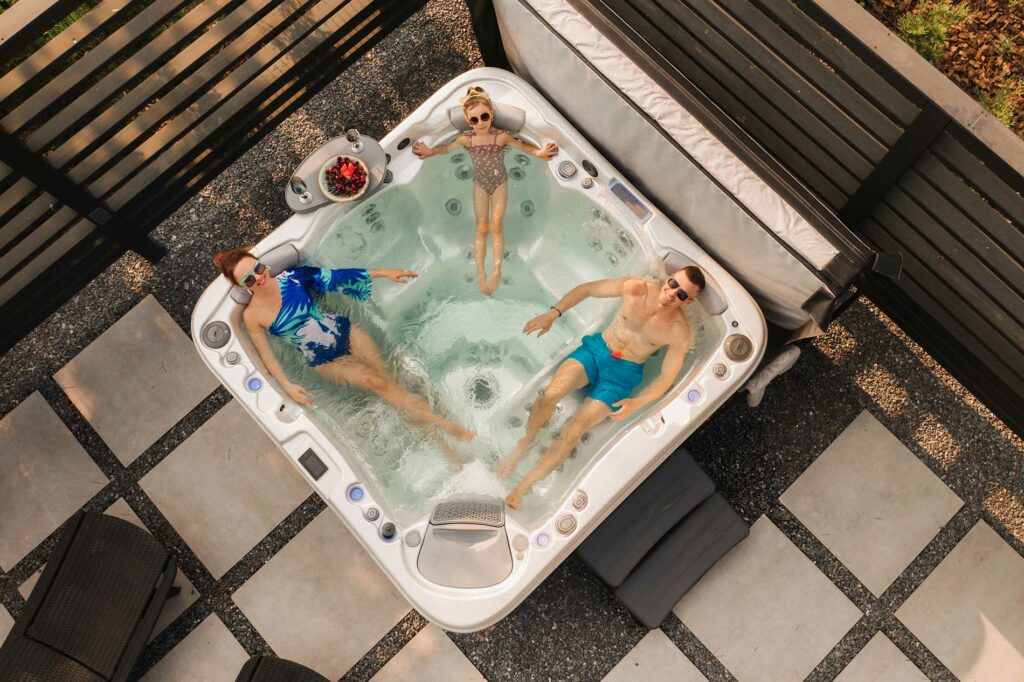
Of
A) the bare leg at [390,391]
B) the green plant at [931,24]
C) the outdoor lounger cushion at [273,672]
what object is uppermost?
the green plant at [931,24]

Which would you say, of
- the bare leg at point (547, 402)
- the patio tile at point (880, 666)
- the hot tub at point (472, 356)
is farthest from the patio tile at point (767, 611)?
the bare leg at point (547, 402)

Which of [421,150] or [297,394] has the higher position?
[421,150]

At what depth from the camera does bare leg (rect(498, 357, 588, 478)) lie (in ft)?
9.58

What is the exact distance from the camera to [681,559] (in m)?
2.83

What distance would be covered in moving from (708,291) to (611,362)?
1.60 ft

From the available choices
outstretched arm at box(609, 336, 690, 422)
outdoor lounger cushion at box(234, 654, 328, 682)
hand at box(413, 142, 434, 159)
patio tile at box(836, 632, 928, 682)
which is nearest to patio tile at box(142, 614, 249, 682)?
outdoor lounger cushion at box(234, 654, 328, 682)

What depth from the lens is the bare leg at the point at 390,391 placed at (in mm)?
2889


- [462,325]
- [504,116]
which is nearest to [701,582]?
[462,325]

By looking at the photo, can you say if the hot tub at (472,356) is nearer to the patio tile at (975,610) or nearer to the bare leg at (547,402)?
the bare leg at (547,402)

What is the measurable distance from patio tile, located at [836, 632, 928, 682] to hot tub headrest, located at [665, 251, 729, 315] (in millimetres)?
1533

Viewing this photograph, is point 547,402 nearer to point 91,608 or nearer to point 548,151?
point 548,151

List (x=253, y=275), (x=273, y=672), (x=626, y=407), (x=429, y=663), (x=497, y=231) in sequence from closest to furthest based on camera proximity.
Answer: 1. (x=253, y=275)
2. (x=273, y=672)
3. (x=626, y=407)
4. (x=429, y=663)
5. (x=497, y=231)

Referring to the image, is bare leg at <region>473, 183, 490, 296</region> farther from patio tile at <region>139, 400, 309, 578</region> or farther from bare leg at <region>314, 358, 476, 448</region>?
patio tile at <region>139, 400, 309, 578</region>

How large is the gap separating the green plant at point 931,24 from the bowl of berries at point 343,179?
232 cm
